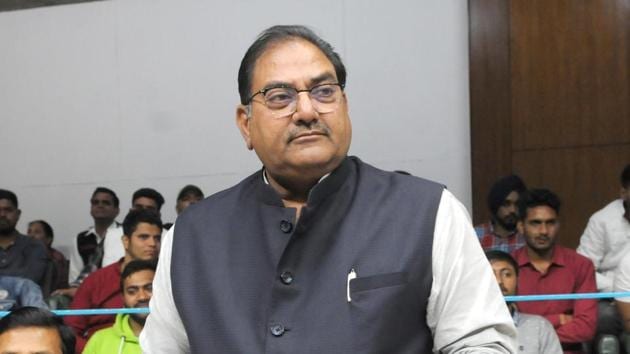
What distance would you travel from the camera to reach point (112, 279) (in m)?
4.80

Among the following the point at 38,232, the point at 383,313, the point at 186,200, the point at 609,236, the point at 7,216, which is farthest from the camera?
the point at 38,232

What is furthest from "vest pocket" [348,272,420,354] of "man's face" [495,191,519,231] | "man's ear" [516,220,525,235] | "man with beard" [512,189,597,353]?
"man's face" [495,191,519,231]

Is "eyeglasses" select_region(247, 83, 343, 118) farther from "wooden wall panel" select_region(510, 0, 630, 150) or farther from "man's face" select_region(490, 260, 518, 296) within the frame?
"wooden wall panel" select_region(510, 0, 630, 150)

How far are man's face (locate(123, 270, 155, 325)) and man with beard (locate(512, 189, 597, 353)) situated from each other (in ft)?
5.17

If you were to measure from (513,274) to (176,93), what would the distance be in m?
3.61

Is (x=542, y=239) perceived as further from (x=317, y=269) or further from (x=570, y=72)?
(x=317, y=269)

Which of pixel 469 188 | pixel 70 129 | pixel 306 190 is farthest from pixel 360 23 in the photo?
pixel 306 190

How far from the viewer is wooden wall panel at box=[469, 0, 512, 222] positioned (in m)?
6.54

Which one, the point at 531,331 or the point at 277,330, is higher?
the point at 277,330

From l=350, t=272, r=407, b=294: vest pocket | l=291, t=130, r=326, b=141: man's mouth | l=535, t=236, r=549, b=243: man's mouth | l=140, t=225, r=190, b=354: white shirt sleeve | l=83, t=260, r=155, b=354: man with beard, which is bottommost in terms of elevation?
l=83, t=260, r=155, b=354: man with beard

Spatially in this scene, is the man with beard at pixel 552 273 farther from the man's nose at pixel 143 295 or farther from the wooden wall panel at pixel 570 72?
the wooden wall panel at pixel 570 72

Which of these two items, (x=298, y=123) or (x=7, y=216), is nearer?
(x=298, y=123)

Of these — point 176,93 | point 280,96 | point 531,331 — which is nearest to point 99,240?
point 176,93

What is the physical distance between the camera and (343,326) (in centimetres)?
147
